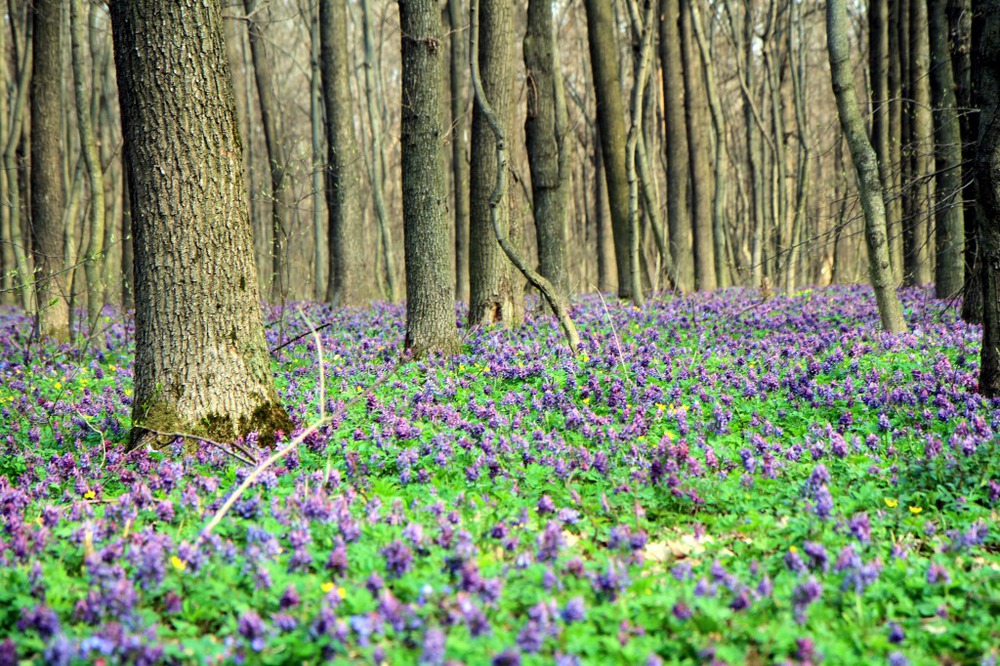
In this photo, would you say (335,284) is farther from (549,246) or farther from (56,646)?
(56,646)

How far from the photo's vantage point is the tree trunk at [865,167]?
812 cm

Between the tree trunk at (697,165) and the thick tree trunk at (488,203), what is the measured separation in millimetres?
8546

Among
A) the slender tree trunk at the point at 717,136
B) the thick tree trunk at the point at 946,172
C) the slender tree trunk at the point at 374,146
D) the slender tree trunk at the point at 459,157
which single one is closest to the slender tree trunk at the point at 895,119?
the slender tree trunk at the point at 717,136

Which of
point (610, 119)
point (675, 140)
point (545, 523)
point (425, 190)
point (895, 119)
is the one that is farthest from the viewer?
point (675, 140)

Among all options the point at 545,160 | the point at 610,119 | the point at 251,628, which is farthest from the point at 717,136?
the point at 251,628

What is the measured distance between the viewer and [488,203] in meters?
10.0

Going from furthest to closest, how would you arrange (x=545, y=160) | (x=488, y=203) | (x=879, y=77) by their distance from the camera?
(x=879, y=77) → (x=545, y=160) → (x=488, y=203)

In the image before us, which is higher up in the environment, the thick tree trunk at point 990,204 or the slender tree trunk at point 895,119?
the slender tree trunk at point 895,119

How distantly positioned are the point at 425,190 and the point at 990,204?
5.17 meters

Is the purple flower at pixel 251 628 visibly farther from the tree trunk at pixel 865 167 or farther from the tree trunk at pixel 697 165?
the tree trunk at pixel 697 165

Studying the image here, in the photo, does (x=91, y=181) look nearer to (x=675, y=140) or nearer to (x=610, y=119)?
(x=610, y=119)

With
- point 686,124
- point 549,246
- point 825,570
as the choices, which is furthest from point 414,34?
point 686,124

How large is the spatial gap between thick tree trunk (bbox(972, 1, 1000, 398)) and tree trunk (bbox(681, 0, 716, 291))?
12.5 metres

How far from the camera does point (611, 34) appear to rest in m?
15.2
